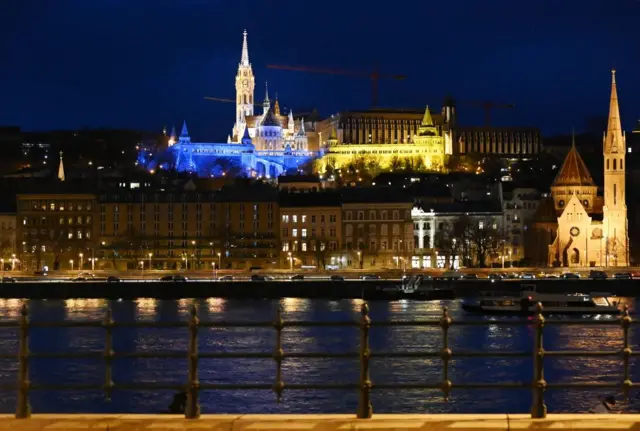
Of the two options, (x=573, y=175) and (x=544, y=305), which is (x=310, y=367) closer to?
(x=544, y=305)

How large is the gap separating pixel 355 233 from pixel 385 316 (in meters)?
37.9

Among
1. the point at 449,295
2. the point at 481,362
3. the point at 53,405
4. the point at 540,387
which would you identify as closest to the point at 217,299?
the point at 449,295

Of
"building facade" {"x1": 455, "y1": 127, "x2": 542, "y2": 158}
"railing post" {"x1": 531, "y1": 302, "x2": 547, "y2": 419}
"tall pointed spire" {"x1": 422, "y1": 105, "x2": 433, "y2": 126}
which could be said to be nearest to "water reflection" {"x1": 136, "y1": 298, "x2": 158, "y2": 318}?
"railing post" {"x1": 531, "y1": 302, "x2": 547, "y2": 419}

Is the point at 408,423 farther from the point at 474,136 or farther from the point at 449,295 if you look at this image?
the point at 474,136

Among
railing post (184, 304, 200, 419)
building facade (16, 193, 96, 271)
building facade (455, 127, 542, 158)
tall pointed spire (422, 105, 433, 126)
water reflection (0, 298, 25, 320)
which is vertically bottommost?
water reflection (0, 298, 25, 320)

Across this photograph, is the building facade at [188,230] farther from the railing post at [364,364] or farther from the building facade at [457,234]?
the railing post at [364,364]

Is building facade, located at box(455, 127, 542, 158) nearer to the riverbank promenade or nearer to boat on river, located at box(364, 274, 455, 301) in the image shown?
boat on river, located at box(364, 274, 455, 301)

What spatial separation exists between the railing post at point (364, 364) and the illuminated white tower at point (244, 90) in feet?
477

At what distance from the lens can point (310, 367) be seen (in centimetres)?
2831

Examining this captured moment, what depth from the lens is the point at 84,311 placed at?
49344 millimetres

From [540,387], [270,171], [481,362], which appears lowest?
[481,362]

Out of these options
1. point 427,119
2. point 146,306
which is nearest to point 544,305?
point 146,306

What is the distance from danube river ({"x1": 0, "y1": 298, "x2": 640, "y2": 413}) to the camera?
71.6 feet

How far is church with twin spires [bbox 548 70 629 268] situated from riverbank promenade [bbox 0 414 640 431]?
251 ft
